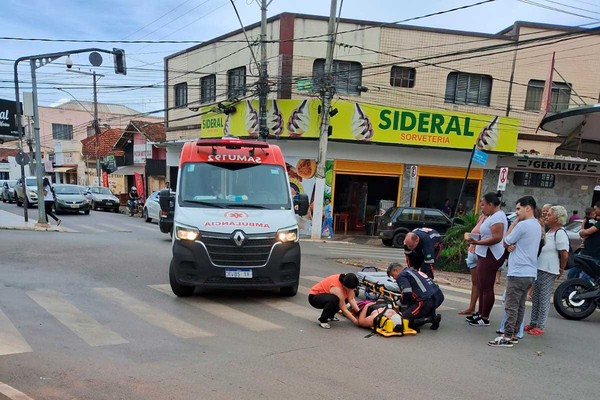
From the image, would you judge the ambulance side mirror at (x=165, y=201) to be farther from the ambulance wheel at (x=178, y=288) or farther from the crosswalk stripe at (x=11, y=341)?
the crosswalk stripe at (x=11, y=341)

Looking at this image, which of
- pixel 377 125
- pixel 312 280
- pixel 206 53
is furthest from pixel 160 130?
pixel 312 280

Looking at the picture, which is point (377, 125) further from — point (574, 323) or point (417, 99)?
point (574, 323)

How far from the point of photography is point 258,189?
734cm

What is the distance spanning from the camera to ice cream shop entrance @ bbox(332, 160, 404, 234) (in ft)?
64.8

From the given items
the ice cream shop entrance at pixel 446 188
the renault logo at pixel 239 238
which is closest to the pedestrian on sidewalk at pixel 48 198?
the renault logo at pixel 239 238

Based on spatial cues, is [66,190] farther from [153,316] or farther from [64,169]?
[64,169]

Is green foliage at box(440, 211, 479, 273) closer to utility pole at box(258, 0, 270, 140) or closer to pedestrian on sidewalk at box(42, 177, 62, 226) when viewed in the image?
utility pole at box(258, 0, 270, 140)

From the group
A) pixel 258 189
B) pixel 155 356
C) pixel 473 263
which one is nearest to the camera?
pixel 155 356

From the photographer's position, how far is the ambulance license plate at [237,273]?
21.1 ft

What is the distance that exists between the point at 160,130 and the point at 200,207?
28882 mm

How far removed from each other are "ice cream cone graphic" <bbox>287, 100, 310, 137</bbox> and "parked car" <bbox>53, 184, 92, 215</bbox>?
1217cm

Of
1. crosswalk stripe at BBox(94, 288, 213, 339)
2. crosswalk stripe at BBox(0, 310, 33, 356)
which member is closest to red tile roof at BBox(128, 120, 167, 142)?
crosswalk stripe at BBox(94, 288, 213, 339)

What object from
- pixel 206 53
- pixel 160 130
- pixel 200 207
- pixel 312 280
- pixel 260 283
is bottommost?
pixel 312 280

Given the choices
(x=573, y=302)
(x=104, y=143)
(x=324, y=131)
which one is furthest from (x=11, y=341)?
(x=104, y=143)
